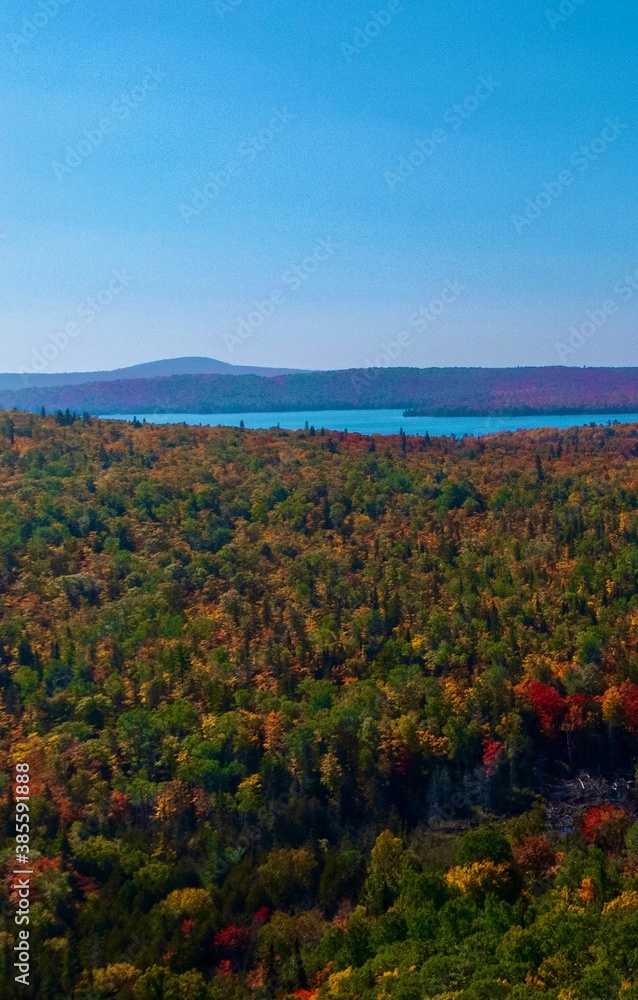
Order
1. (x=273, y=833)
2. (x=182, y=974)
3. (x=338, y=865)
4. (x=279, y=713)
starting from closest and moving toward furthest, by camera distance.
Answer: (x=182, y=974)
(x=338, y=865)
(x=273, y=833)
(x=279, y=713)

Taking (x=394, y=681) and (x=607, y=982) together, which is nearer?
(x=607, y=982)

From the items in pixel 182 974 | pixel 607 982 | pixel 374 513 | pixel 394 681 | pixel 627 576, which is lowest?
pixel 182 974


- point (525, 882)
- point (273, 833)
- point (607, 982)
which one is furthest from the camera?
point (273, 833)

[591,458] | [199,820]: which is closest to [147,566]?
[199,820]

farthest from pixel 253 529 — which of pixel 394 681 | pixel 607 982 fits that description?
pixel 607 982

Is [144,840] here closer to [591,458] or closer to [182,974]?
[182,974]

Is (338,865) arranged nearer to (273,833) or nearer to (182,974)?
(273,833)

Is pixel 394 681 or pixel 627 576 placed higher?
pixel 627 576
